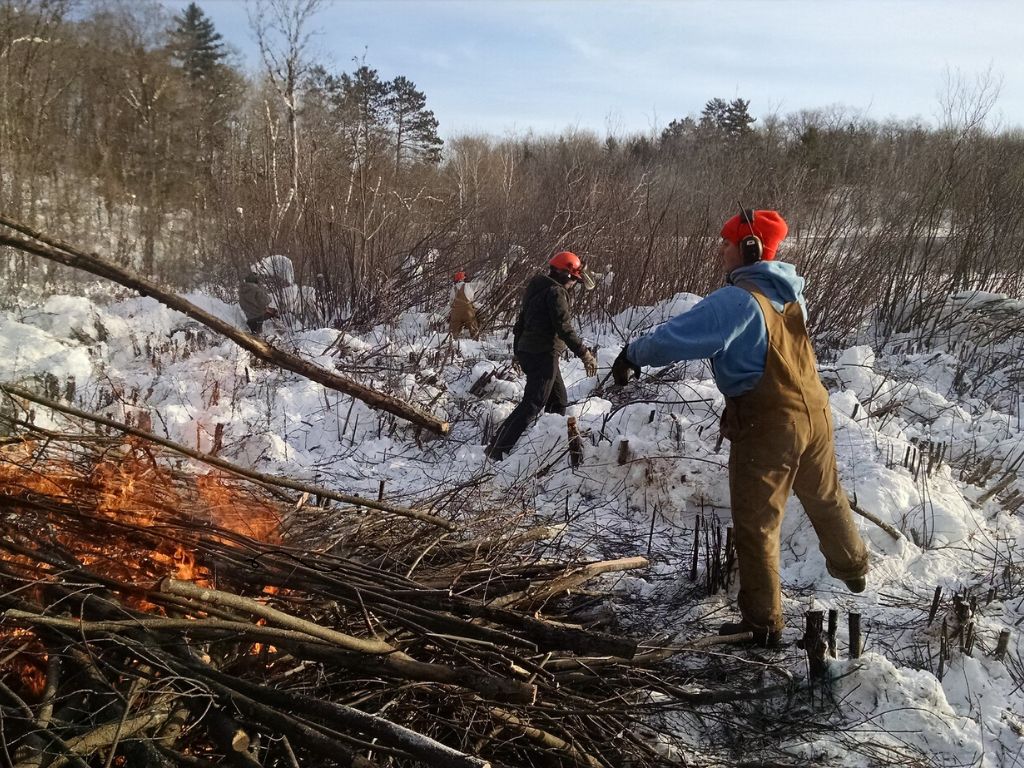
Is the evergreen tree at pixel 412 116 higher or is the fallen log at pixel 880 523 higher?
the evergreen tree at pixel 412 116

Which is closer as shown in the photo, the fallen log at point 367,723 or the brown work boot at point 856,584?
the fallen log at point 367,723

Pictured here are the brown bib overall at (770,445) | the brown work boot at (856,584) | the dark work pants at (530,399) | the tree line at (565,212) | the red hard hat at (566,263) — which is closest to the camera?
the brown bib overall at (770,445)

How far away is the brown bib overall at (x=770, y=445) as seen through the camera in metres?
2.97

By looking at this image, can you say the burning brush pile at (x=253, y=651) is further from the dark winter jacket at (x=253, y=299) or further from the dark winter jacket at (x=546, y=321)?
the dark winter jacket at (x=253, y=299)

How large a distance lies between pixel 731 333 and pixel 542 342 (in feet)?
10.8

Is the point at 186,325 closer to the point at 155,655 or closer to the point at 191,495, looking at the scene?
the point at 191,495

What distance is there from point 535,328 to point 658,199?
7417mm

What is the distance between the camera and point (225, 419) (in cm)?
627

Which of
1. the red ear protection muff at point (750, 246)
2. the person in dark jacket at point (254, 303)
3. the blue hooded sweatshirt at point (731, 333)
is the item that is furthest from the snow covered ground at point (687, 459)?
the red ear protection muff at point (750, 246)

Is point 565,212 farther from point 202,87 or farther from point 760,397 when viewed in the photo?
point 202,87

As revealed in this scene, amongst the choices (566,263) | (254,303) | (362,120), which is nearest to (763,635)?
(566,263)

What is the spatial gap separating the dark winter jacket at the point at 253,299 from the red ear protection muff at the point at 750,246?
801cm

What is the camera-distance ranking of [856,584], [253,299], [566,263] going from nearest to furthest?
[856,584] → [566,263] → [253,299]

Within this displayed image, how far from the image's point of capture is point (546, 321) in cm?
610
